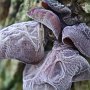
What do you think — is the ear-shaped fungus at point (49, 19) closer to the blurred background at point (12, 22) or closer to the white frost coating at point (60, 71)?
the white frost coating at point (60, 71)

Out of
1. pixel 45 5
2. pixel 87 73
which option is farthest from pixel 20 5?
pixel 87 73

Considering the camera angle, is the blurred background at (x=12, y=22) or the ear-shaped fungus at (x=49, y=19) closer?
the ear-shaped fungus at (x=49, y=19)

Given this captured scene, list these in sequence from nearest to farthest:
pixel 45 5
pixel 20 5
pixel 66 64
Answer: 1. pixel 66 64
2. pixel 45 5
3. pixel 20 5

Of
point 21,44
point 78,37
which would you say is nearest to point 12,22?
point 21,44

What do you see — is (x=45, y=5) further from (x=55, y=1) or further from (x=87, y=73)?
(x=87, y=73)

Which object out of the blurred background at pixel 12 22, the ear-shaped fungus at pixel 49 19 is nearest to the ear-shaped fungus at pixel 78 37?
the ear-shaped fungus at pixel 49 19

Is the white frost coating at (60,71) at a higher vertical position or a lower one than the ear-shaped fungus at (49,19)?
lower

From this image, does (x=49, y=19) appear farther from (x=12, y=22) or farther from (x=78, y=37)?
(x=12, y=22)
